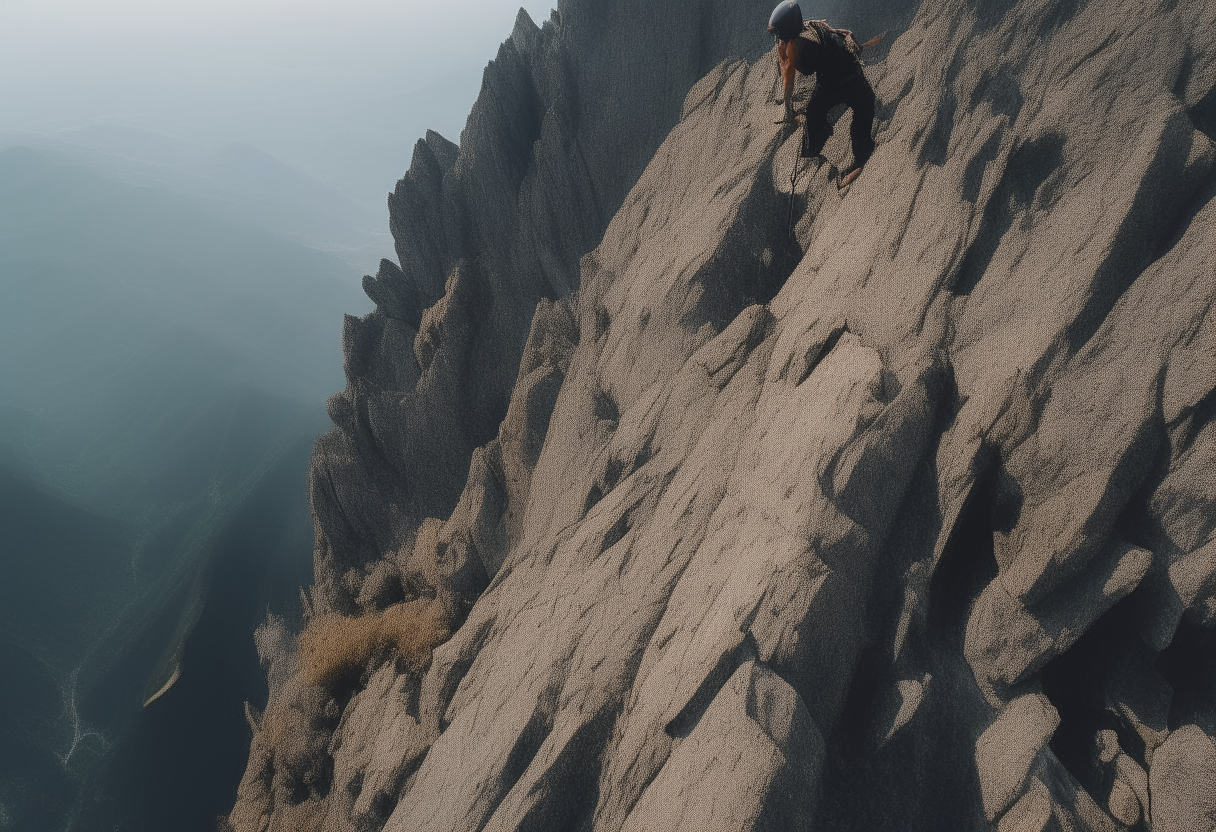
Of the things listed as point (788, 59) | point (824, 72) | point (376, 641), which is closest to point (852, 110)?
point (824, 72)

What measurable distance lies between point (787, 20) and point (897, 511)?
10.5 m

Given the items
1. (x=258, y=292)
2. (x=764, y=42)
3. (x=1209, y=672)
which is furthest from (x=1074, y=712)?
(x=258, y=292)

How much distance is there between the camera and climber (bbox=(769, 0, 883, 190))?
12250 mm

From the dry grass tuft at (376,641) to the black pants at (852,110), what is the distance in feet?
58.2

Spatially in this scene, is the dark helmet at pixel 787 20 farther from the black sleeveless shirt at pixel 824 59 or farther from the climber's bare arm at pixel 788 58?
the black sleeveless shirt at pixel 824 59

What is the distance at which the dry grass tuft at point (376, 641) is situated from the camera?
17.6 meters

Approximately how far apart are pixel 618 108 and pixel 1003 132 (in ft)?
50.4

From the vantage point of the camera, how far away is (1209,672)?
9.29 meters

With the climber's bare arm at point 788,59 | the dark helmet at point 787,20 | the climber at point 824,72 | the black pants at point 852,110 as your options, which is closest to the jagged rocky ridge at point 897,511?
the black pants at point 852,110

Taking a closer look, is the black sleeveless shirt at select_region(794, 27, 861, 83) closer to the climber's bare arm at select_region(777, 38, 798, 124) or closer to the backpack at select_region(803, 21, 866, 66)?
the backpack at select_region(803, 21, 866, 66)

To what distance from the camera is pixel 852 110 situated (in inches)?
559

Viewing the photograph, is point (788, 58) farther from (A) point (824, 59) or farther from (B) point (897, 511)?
(B) point (897, 511)

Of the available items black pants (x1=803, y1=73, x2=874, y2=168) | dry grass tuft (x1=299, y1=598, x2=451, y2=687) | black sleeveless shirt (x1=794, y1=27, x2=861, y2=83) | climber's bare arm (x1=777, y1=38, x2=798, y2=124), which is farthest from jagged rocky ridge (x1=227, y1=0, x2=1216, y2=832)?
climber's bare arm (x1=777, y1=38, x2=798, y2=124)

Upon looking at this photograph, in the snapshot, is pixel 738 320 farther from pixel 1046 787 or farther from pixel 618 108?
pixel 618 108
